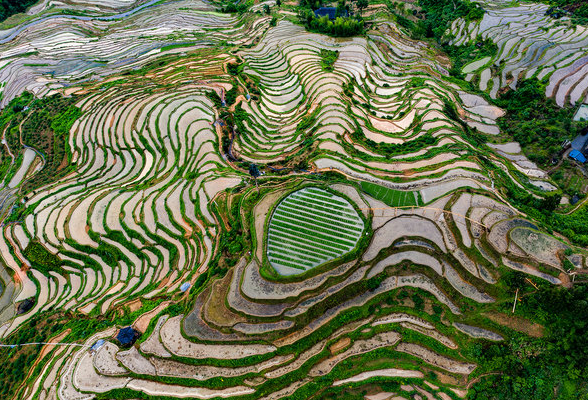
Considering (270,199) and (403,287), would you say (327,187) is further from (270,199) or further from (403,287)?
(403,287)

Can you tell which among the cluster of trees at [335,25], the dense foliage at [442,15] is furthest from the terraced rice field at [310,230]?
the dense foliage at [442,15]

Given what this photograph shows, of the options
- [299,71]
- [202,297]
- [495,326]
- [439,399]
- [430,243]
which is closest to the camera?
[439,399]

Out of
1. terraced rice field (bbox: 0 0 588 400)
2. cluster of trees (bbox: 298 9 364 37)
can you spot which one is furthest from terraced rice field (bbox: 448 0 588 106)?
cluster of trees (bbox: 298 9 364 37)

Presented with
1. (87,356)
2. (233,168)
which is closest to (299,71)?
(233,168)

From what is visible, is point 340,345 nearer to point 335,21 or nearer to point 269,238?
point 269,238

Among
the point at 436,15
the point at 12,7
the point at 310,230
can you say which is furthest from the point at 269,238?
the point at 12,7
